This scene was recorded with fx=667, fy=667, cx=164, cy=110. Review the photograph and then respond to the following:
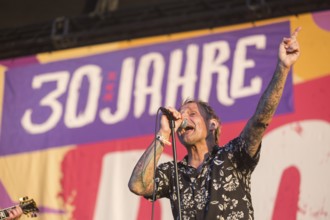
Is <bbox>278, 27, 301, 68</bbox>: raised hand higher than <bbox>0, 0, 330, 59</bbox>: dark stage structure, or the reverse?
<bbox>0, 0, 330, 59</bbox>: dark stage structure

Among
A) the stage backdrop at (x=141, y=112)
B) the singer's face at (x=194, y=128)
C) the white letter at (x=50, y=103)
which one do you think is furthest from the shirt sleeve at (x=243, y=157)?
the white letter at (x=50, y=103)

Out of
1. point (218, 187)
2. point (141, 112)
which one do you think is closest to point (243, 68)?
point (141, 112)

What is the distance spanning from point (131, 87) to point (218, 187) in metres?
2.79

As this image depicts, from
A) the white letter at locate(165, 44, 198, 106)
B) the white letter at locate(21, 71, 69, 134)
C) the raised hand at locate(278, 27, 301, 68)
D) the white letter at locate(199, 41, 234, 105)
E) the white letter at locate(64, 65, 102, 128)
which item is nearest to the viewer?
the raised hand at locate(278, 27, 301, 68)

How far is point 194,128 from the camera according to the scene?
3.57 m

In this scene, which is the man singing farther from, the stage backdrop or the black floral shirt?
the stage backdrop

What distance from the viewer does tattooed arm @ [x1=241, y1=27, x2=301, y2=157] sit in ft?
10.3

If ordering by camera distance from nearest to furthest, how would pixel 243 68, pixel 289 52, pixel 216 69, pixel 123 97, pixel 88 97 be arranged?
pixel 289 52, pixel 243 68, pixel 216 69, pixel 123 97, pixel 88 97

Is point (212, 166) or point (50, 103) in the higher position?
point (50, 103)

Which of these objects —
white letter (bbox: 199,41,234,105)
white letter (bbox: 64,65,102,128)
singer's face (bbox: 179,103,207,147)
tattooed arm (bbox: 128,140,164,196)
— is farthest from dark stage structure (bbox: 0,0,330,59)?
tattooed arm (bbox: 128,140,164,196)

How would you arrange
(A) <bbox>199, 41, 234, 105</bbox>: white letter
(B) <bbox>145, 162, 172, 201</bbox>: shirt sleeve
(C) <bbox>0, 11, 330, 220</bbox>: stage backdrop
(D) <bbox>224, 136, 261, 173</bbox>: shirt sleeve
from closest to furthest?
(D) <bbox>224, 136, 261, 173</bbox>: shirt sleeve, (B) <bbox>145, 162, 172, 201</bbox>: shirt sleeve, (C) <bbox>0, 11, 330, 220</bbox>: stage backdrop, (A) <bbox>199, 41, 234, 105</bbox>: white letter

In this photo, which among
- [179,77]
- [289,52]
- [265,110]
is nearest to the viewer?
[289,52]

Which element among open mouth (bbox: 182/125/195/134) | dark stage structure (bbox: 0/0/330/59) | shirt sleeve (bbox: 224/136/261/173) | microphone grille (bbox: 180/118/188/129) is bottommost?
shirt sleeve (bbox: 224/136/261/173)

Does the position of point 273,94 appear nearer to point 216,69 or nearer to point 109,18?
point 216,69
